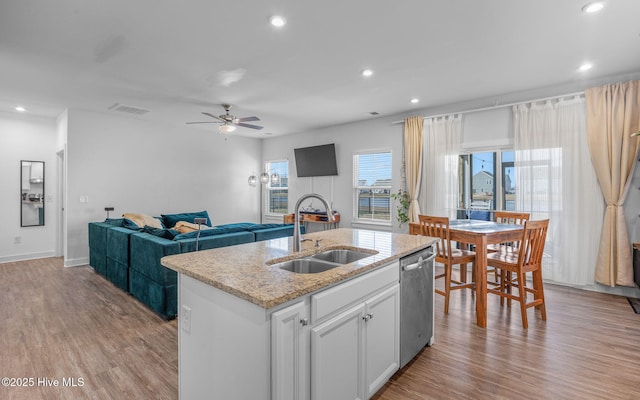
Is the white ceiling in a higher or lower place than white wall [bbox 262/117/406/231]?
higher

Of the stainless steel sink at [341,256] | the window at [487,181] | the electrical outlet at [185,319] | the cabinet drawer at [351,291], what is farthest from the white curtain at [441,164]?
the electrical outlet at [185,319]

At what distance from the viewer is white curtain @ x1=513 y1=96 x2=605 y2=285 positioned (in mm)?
3918

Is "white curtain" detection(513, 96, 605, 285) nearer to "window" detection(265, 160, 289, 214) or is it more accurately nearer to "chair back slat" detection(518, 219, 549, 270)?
"chair back slat" detection(518, 219, 549, 270)

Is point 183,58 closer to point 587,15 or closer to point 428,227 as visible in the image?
point 428,227

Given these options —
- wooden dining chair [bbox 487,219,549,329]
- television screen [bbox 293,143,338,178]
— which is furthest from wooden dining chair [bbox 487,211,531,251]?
television screen [bbox 293,143,338,178]

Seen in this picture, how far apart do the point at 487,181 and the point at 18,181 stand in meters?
8.10

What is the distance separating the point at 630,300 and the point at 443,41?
3669 mm

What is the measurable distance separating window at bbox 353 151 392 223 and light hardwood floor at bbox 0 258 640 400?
253 cm

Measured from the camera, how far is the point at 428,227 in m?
3.44

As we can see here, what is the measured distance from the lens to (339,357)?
1.56m

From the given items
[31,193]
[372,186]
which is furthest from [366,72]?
[31,193]

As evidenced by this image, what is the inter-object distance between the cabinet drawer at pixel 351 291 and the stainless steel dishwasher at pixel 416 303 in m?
0.16

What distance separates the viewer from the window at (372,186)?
594 centimetres

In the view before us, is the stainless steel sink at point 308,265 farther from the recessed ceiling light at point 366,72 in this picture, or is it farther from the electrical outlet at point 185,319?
the recessed ceiling light at point 366,72
